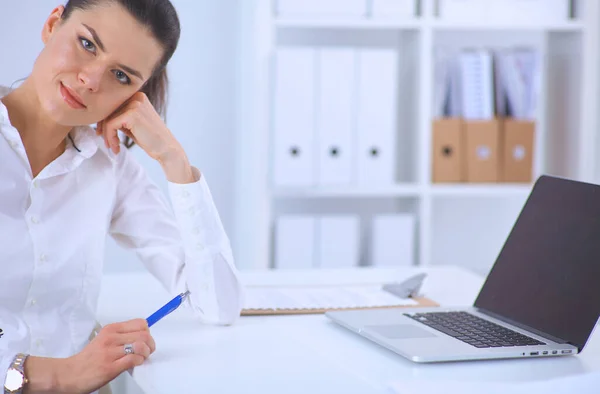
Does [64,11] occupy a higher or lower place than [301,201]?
higher

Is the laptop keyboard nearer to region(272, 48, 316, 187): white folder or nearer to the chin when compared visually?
the chin

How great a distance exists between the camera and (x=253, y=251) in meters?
2.80

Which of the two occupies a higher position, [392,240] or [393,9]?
[393,9]

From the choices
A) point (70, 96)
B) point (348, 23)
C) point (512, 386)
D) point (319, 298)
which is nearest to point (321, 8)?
point (348, 23)

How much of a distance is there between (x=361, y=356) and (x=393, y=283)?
468mm

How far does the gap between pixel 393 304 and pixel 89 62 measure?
2.17 ft

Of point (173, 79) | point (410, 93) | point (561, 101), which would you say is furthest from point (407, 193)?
point (173, 79)

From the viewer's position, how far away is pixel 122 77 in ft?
4.27

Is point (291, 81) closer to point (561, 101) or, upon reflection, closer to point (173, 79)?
point (173, 79)

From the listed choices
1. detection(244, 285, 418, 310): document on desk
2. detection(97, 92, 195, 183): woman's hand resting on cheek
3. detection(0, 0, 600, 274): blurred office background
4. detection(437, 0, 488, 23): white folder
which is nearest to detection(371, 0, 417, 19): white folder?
detection(0, 0, 600, 274): blurred office background

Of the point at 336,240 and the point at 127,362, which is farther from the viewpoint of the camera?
the point at 336,240

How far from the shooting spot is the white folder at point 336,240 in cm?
281

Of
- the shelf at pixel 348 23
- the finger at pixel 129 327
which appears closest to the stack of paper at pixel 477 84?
the shelf at pixel 348 23

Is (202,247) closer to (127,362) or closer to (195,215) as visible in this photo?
(195,215)
